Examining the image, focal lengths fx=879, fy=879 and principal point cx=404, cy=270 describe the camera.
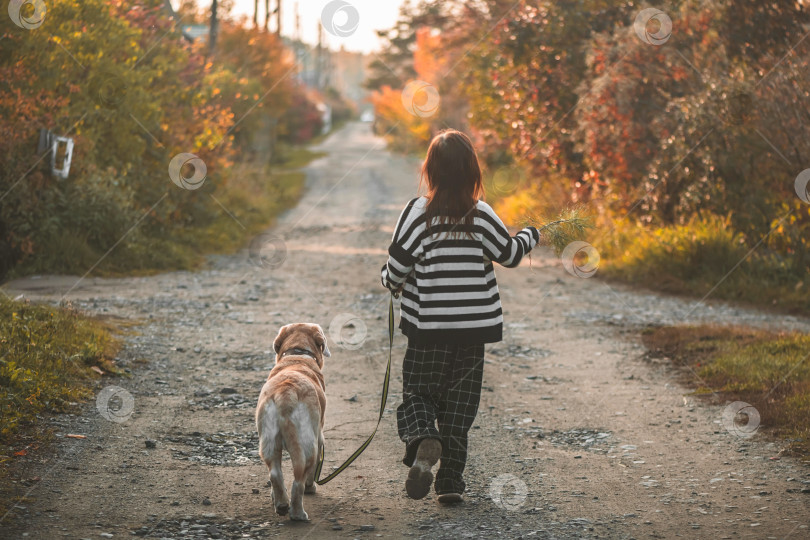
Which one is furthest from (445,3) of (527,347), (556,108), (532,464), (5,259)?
(532,464)

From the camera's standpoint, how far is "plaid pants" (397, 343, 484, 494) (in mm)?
5031

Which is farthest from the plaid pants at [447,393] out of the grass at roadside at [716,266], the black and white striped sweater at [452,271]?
the grass at roadside at [716,266]

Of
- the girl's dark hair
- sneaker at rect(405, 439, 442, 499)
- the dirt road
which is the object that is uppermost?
the girl's dark hair

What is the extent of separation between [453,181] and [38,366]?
13.0 feet

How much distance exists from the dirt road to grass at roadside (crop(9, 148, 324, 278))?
3.17ft

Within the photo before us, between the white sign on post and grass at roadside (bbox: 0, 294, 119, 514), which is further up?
→ the white sign on post

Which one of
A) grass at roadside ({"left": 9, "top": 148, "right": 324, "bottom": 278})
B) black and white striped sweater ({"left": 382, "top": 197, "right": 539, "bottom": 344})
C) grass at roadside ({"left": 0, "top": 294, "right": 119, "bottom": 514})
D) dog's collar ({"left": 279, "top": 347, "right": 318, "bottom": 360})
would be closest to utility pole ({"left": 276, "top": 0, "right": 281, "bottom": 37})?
grass at roadside ({"left": 9, "top": 148, "right": 324, "bottom": 278})

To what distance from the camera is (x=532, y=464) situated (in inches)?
233

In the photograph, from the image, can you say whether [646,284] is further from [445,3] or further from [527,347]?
[445,3]

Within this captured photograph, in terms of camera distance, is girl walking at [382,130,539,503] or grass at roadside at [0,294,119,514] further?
grass at roadside at [0,294,119,514]

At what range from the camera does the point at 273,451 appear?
4.63 metres

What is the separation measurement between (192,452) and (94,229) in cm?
885

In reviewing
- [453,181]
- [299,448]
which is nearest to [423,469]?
[299,448]

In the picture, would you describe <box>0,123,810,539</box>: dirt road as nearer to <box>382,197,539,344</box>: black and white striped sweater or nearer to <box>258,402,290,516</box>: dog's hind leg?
<box>258,402,290,516</box>: dog's hind leg
